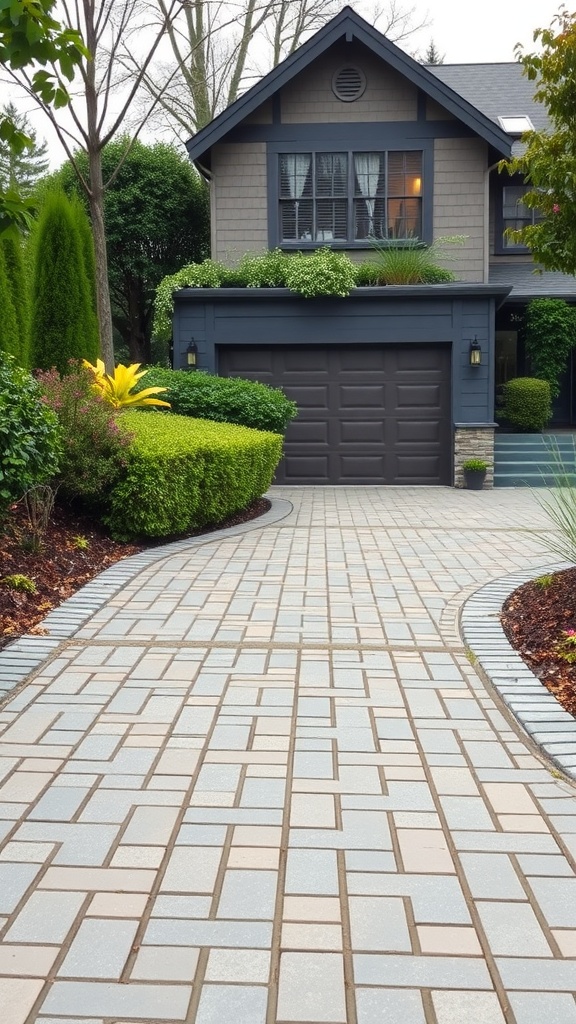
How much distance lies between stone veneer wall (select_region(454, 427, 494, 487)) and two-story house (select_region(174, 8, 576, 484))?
2 centimetres

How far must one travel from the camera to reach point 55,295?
41.8ft

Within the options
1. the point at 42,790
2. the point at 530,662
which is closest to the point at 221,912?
the point at 42,790

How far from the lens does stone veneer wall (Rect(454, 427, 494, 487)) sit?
1488 cm

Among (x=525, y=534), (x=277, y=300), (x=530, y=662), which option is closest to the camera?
(x=530, y=662)

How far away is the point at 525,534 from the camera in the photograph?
9547 millimetres

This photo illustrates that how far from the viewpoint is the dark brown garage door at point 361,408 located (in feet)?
49.9

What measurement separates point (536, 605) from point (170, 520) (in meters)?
4.03

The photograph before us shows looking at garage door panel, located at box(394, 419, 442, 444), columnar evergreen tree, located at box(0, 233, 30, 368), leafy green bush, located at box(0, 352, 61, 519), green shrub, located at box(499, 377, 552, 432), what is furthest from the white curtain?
leafy green bush, located at box(0, 352, 61, 519)

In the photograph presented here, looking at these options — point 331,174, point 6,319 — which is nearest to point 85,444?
point 6,319

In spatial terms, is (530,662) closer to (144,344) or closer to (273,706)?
(273,706)

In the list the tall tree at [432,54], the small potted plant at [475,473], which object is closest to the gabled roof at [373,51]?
the small potted plant at [475,473]

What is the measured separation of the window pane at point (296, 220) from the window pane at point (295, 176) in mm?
151

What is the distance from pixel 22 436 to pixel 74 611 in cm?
128

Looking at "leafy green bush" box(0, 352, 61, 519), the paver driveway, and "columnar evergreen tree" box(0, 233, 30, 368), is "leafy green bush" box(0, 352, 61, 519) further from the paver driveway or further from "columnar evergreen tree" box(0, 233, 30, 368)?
"columnar evergreen tree" box(0, 233, 30, 368)
